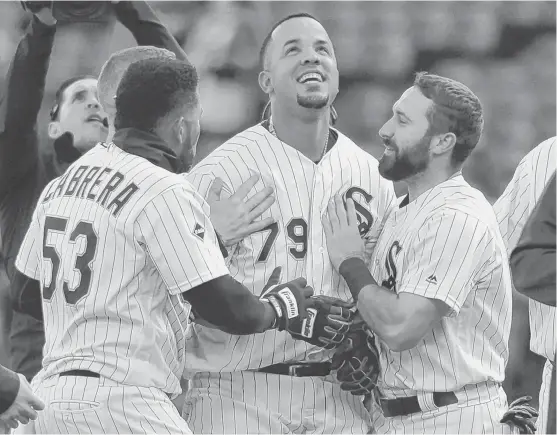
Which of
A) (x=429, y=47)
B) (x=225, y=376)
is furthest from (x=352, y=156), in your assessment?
(x=429, y=47)

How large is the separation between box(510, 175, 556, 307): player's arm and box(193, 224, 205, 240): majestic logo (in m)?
0.92

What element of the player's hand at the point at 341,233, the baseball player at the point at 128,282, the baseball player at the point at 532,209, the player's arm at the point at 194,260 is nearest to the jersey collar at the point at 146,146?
the baseball player at the point at 128,282

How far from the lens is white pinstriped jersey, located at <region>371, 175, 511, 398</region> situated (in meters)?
3.50

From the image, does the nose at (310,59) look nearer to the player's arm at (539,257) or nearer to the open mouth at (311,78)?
the open mouth at (311,78)

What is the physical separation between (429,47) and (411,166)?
168 inches

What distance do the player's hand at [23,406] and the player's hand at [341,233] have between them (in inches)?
42.4

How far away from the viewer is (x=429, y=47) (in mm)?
7836

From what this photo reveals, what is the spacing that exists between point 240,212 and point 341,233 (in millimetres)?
334

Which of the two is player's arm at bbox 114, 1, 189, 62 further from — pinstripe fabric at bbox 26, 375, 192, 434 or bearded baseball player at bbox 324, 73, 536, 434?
pinstripe fabric at bbox 26, 375, 192, 434

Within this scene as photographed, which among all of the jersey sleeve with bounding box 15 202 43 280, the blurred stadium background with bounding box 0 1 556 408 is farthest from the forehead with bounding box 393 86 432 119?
the blurred stadium background with bounding box 0 1 556 408

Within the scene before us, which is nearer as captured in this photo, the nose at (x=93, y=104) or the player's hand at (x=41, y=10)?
the player's hand at (x=41, y=10)

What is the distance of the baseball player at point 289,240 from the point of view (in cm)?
374

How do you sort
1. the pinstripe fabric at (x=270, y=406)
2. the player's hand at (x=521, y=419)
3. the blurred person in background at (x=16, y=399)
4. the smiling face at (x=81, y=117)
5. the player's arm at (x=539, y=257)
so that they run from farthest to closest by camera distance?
1. the smiling face at (x=81, y=117)
2. the pinstripe fabric at (x=270, y=406)
3. the player's hand at (x=521, y=419)
4. the blurred person in background at (x=16, y=399)
5. the player's arm at (x=539, y=257)

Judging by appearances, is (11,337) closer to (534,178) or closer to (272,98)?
(272,98)
